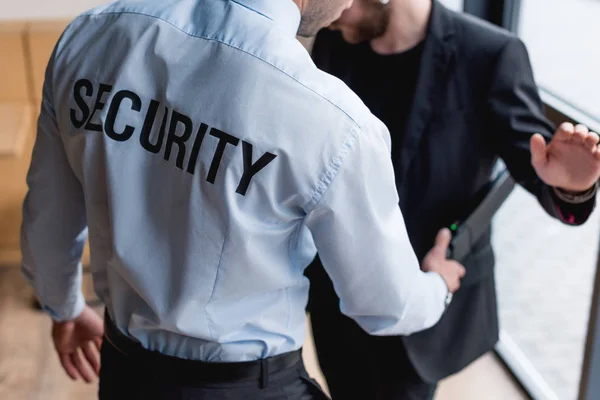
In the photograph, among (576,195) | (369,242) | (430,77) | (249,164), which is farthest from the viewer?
(430,77)

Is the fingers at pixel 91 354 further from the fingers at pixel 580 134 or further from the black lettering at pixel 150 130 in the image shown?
the fingers at pixel 580 134

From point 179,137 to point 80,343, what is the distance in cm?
76

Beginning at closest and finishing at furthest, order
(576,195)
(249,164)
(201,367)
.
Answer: (249,164) < (201,367) < (576,195)

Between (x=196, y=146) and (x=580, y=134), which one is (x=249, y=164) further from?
(x=580, y=134)

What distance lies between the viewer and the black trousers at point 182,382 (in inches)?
44.7

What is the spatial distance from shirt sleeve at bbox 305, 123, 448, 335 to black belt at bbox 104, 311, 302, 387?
0.53 feet

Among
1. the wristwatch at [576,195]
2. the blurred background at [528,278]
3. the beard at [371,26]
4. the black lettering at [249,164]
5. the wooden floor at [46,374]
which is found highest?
the black lettering at [249,164]

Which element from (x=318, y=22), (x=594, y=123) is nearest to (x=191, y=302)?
(x=318, y=22)

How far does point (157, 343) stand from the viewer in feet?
3.78

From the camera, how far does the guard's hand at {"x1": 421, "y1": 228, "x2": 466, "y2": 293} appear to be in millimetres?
1411

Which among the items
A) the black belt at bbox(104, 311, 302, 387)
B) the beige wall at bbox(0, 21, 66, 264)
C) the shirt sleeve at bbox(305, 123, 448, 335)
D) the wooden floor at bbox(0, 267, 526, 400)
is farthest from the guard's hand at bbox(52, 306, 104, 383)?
the beige wall at bbox(0, 21, 66, 264)

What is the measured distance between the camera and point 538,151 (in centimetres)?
131

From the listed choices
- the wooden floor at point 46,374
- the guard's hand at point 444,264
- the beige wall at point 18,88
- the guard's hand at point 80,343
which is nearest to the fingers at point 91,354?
the guard's hand at point 80,343

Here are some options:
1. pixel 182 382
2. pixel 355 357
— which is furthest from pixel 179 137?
pixel 355 357
